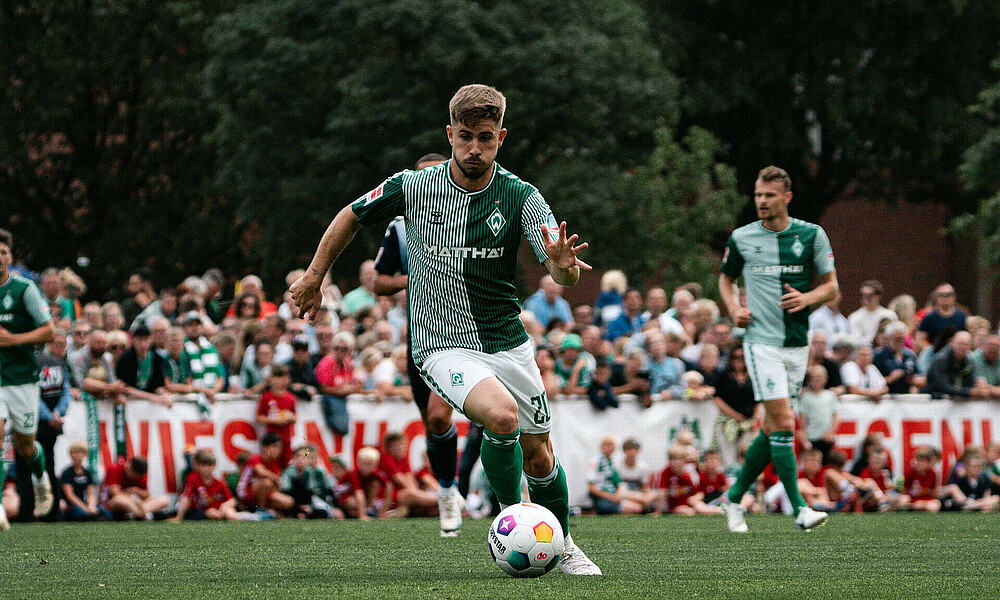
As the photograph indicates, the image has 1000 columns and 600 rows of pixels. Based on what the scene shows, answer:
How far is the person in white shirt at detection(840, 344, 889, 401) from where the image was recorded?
53.6 feet

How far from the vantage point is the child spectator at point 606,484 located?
15273 mm

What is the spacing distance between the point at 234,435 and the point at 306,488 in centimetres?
100

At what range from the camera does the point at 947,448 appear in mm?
16156

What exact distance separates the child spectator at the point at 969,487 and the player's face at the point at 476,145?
398 inches

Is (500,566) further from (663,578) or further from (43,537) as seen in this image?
(43,537)

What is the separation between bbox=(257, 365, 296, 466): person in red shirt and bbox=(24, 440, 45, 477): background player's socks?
2.75 meters

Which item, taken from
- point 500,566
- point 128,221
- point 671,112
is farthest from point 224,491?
point 128,221

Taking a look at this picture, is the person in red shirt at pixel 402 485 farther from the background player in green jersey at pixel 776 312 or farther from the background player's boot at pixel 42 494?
the background player in green jersey at pixel 776 312

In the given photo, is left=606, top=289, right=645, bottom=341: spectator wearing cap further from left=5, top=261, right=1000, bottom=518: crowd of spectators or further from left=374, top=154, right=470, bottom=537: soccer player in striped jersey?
left=374, top=154, right=470, bottom=537: soccer player in striped jersey

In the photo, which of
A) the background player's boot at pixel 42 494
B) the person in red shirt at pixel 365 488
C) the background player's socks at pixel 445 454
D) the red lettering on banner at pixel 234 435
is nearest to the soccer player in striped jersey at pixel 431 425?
the background player's socks at pixel 445 454

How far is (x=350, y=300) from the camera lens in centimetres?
1806

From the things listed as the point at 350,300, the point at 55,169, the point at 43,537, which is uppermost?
the point at 55,169

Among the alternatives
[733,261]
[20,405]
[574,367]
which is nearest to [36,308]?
[20,405]

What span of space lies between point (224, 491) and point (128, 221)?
2310 centimetres
